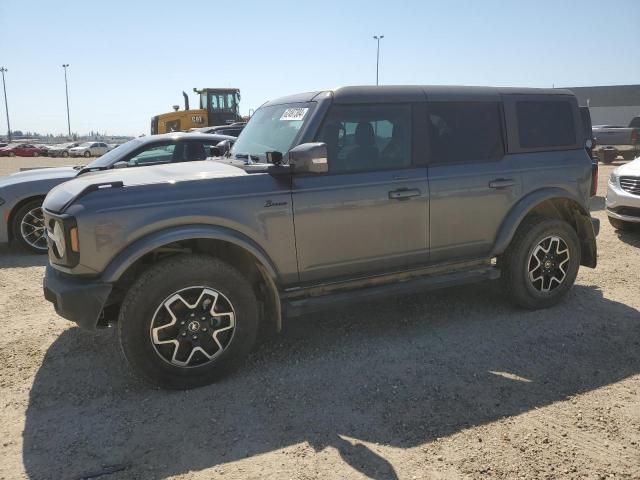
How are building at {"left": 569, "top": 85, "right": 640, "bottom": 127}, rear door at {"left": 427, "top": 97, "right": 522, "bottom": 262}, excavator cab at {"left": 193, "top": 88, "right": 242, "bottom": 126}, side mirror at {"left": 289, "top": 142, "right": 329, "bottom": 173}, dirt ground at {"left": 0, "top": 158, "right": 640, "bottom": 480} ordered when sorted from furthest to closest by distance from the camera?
building at {"left": 569, "top": 85, "right": 640, "bottom": 127}, excavator cab at {"left": 193, "top": 88, "right": 242, "bottom": 126}, rear door at {"left": 427, "top": 97, "right": 522, "bottom": 262}, side mirror at {"left": 289, "top": 142, "right": 329, "bottom": 173}, dirt ground at {"left": 0, "top": 158, "right": 640, "bottom": 480}

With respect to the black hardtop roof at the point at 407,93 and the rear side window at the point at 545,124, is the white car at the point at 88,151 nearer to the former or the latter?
the black hardtop roof at the point at 407,93

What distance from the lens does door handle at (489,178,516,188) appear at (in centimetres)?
451

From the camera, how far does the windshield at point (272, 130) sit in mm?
4070

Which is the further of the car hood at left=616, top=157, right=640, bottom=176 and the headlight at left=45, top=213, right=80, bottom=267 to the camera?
the car hood at left=616, top=157, right=640, bottom=176

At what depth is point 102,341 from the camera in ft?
14.3

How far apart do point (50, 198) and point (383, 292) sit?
2.59 m

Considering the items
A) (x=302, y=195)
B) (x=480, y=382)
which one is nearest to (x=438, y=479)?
(x=480, y=382)

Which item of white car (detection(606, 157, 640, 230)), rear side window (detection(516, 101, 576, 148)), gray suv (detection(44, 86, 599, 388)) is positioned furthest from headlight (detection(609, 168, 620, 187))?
rear side window (detection(516, 101, 576, 148))

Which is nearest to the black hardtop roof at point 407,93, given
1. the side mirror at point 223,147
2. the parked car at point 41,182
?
the side mirror at point 223,147

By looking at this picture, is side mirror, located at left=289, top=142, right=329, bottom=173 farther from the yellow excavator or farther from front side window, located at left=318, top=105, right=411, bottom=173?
the yellow excavator

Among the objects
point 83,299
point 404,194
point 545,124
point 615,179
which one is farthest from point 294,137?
point 615,179

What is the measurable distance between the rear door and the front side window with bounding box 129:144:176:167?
13.6 ft

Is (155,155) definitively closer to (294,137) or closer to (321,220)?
(294,137)

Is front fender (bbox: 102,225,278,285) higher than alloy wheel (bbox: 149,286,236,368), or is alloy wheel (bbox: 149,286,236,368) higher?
front fender (bbox: 102,225,278,285)
